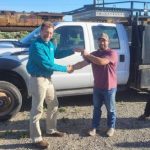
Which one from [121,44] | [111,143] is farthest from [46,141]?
[121,44]

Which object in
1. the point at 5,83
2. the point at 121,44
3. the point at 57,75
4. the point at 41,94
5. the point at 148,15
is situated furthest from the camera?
the point at 148,15

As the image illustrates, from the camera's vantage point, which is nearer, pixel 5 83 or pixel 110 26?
pixel 5 83

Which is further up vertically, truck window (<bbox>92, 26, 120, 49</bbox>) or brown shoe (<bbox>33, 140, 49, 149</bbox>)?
truck window (<bbox>92, 26, 120, 49</bbox>)

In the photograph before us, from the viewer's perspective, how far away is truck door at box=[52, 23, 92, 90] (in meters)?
7.44

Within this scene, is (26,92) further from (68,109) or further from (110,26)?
(110,26)

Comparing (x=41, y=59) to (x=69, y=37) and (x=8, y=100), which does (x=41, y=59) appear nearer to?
(x=8, y=100)

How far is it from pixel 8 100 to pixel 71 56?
1.44 meters

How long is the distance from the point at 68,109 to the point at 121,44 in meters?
1.68

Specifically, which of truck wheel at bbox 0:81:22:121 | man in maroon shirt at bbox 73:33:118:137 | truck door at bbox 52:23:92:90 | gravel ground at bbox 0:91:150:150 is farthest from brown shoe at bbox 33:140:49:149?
truck door at bbox 52:23:92:90

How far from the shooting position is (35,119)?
219 inches

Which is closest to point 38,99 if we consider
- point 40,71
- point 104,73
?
point 40,71

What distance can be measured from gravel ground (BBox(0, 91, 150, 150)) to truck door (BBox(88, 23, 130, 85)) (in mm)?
711

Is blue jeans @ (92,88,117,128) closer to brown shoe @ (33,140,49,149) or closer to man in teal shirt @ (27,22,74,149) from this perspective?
man in teal shirt @ (27,22,74,149)

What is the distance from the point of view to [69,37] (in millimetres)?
7562
